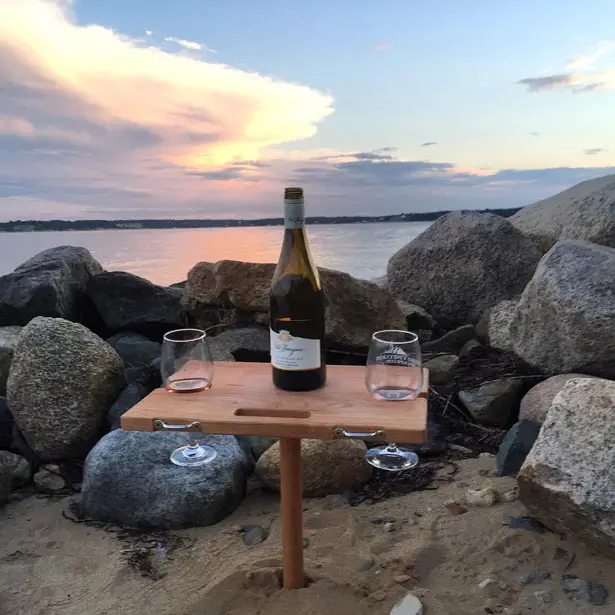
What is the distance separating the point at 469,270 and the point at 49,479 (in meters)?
3.82

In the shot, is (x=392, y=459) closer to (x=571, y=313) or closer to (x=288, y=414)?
(x=288, y=414)

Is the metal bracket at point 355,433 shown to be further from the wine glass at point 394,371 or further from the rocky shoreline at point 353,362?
the rocky shoreline at point 353,362

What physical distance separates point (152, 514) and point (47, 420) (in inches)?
45.2

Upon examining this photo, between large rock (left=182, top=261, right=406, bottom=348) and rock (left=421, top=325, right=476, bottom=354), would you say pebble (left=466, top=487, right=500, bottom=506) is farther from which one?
rock (left=421, top=325, right=476, bottom=354)

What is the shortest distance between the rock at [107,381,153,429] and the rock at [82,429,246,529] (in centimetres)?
49

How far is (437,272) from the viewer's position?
597 cm

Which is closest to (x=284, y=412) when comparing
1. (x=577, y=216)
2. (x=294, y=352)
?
(x=294, y=352)

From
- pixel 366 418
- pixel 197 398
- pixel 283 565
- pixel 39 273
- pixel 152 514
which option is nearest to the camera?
pixel 366 418

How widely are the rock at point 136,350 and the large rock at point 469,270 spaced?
90.7 inches

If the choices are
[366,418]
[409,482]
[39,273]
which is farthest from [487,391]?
[39,273]

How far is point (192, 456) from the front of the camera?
258 cm

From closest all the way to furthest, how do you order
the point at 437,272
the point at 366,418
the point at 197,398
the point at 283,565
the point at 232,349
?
the point at 366,418 < the point at 197,398 < the point at 283,565 < the point at 232,349 < the point at 437,272

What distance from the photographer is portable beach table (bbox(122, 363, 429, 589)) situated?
2018 millimetres

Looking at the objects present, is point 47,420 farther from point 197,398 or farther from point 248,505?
point 197,398
